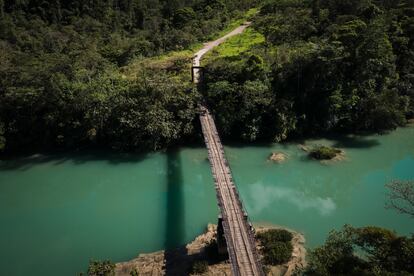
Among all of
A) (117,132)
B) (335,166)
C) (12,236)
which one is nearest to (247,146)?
(335,166)

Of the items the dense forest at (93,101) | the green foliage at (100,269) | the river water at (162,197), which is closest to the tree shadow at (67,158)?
the river water at (162,197)

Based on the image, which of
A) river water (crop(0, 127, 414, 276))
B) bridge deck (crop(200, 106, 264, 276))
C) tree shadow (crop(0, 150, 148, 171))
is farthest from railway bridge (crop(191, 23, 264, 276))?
tree shadow (crop(0, 150, 148, 171))

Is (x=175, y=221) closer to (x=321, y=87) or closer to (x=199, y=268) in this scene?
(x=199, y=268)

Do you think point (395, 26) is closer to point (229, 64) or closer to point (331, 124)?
point (331, 124)

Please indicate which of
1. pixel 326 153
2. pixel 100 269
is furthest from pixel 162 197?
pixel 326 153

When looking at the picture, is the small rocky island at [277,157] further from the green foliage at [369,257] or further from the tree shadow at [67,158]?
the green foliage at [369,257]
